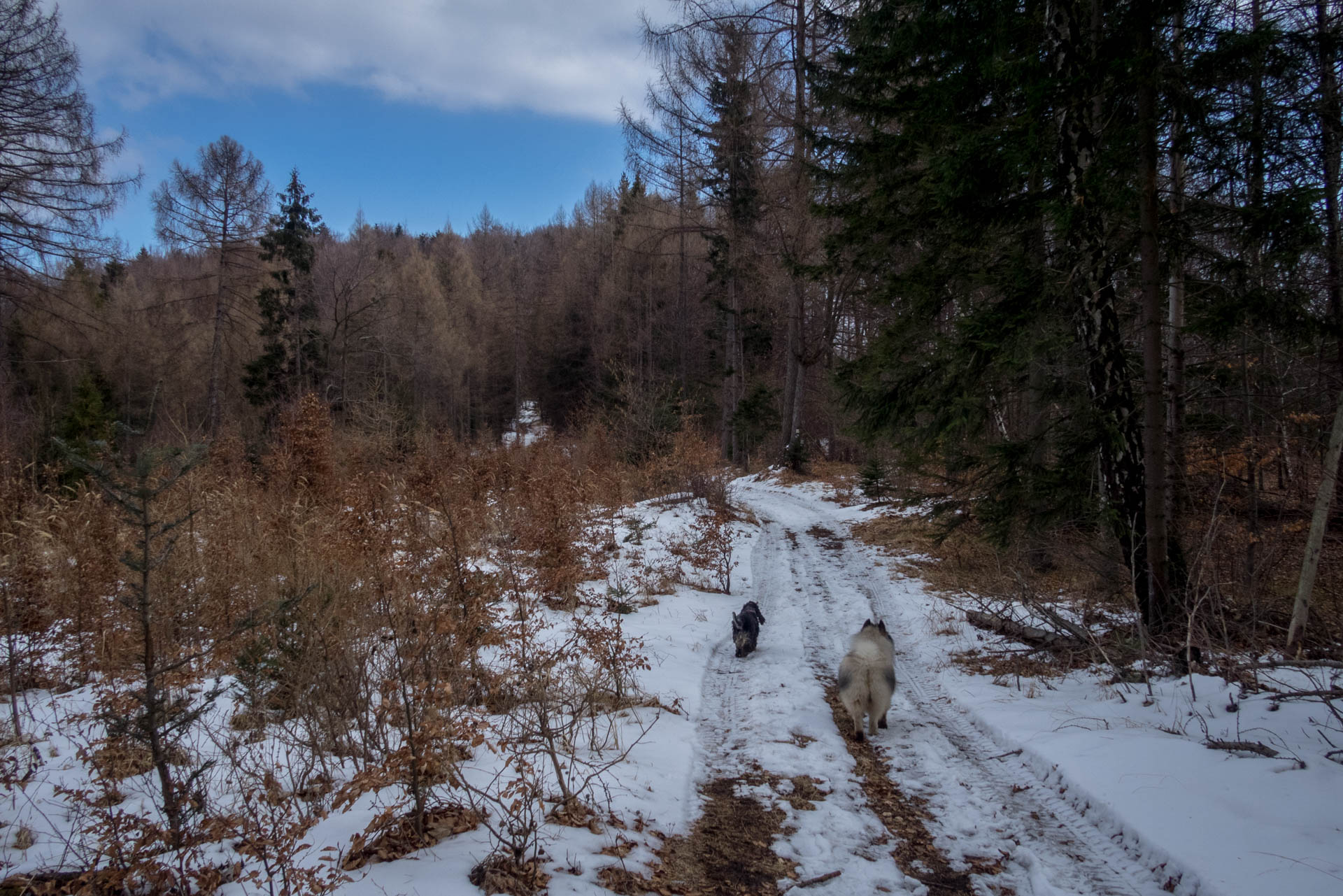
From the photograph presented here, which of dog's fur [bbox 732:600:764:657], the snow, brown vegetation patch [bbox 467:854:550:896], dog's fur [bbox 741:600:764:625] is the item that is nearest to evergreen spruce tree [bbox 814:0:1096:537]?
the snow

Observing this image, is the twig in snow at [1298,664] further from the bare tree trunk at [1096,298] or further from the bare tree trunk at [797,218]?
the bare tree trunk at [797,218]

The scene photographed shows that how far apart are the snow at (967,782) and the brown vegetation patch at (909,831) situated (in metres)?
0.06

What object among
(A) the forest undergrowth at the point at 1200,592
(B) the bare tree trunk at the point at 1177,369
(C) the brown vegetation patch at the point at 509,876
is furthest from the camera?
(B) the bare tree trunk at the point at 1177,369

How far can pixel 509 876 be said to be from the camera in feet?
8.94

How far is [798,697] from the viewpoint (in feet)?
18.1

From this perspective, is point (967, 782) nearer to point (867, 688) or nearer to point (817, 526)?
point (867, 688)

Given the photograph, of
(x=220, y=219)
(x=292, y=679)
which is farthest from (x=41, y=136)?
(x=292, y=679)

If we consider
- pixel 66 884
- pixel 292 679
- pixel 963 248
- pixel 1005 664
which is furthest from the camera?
pixel 963 248

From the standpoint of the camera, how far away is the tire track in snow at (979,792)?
9.99 feet

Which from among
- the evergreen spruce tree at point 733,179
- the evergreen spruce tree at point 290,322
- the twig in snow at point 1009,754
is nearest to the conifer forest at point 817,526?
the twig in snow at point 1009,754

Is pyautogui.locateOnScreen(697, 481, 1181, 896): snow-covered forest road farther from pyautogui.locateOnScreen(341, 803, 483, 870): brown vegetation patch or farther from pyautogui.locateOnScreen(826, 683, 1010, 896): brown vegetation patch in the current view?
pyautogui.locateOnScreen(341, 803, 483, 870): brown vegetation patch

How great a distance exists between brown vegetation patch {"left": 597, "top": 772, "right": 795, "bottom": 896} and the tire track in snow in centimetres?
89

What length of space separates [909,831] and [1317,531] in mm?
3542

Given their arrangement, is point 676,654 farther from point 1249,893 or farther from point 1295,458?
point 1295,458
